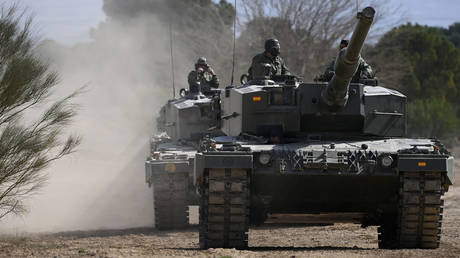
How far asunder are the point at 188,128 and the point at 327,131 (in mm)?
5922

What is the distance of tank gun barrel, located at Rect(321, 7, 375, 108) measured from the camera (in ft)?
32.2

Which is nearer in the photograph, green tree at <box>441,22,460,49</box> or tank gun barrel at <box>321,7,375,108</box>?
tank gun barrel at <box>321,7,375,108</box>

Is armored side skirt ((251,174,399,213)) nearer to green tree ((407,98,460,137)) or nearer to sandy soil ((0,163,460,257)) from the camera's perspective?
sandy soil ((0,163,460,257))

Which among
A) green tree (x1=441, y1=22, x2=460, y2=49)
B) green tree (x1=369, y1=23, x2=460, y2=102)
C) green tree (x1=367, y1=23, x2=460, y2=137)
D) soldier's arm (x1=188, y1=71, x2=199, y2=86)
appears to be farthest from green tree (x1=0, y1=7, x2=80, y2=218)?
green tree (x1=441, y1=22, x2=460, y2=49)

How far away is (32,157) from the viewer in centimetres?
1264

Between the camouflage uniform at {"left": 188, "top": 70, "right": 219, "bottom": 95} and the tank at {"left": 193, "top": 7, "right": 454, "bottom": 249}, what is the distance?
679 cm

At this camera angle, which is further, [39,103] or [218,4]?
[218,4]

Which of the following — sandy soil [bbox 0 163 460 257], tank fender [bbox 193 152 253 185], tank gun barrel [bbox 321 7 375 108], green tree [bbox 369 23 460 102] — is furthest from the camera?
green tree [bbox 369 23 460 102]

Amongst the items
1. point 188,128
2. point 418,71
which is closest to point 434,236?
point 188,128

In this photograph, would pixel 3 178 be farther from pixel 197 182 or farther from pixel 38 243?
pixel 197 182

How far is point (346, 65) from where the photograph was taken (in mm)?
10648

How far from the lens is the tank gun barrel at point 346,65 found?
32.2ft

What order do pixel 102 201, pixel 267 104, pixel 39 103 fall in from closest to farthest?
1. pixel 267 104
2. pixel 39 103
3. pixel 102 201

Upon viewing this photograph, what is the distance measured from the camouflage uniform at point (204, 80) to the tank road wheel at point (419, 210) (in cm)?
868
